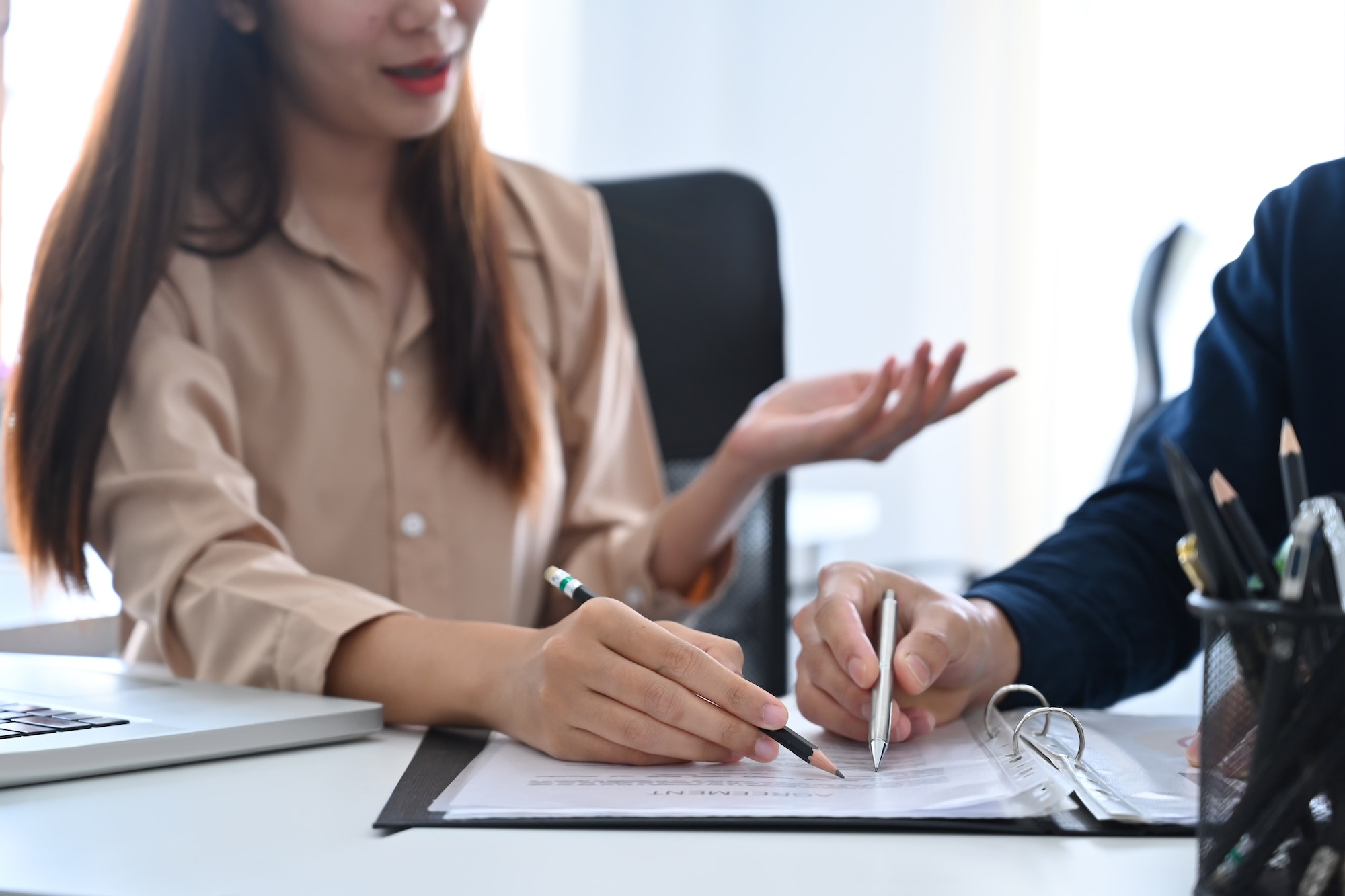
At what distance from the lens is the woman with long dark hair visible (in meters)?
0.77

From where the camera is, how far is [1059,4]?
227 cm

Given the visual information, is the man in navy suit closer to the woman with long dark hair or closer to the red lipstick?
the woman with long dark hair

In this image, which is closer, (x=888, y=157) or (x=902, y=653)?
(x=902, y=653)

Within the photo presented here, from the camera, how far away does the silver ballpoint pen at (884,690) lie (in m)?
0.53

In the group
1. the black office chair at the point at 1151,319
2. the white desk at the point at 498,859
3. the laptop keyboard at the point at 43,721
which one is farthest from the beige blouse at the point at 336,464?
the black office chair at the point at 1151,319

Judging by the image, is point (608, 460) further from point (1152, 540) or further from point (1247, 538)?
point (1247, 538)

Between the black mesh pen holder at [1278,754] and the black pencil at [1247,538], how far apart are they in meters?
0.01

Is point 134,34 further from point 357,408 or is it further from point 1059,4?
point 1059,4

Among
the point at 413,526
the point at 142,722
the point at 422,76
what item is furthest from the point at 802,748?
the point at 422,76

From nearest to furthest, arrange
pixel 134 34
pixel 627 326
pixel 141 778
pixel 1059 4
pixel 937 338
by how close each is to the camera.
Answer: pixel 141 778 < pixel 134 34 < pixel 627 326 < pixel 1059 4 < pixel 937 338

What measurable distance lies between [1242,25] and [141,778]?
3.06ft

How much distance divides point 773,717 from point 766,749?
0.02m

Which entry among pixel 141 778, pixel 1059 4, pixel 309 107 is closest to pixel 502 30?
pixel 1059 4

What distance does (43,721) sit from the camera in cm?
57
